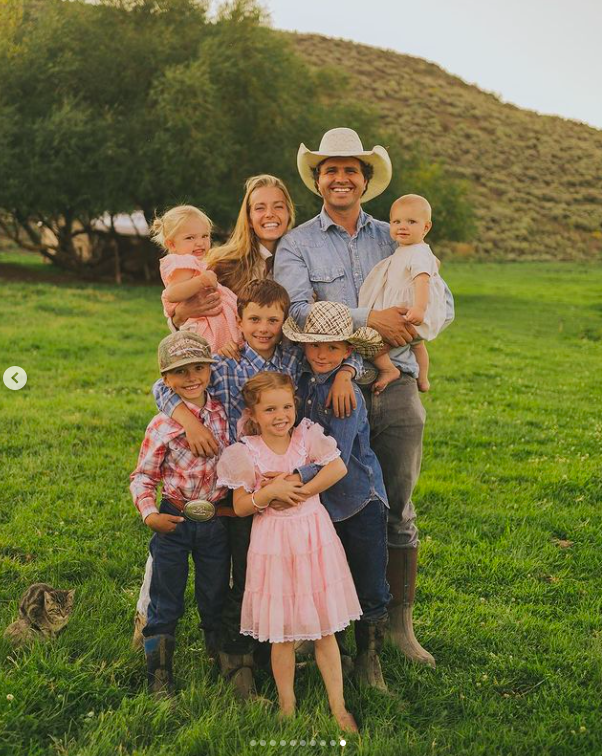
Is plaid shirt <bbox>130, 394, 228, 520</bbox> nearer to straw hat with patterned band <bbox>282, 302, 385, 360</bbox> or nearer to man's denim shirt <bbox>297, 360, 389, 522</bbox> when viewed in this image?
man's denim shirt <bbox>297, 360, 389, 522</bbox>

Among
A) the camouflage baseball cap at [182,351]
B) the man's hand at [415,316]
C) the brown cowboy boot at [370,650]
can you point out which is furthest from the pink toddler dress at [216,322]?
the brown cowboy boot at [370,650]

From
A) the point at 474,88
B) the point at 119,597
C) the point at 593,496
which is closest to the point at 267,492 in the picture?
the point at 119,597

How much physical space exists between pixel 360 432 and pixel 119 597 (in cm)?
212

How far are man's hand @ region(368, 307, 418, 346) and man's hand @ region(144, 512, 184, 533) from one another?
1493 millimetres

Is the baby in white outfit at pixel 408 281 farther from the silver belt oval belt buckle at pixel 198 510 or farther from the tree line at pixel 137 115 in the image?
the tree line at pixel 137 115

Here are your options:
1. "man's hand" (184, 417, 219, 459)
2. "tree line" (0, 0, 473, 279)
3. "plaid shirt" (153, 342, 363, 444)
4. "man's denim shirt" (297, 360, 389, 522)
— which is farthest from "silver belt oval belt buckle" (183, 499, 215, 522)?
"tree line" (0, 0, 473, 279)

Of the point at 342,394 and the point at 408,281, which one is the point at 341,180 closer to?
the point at 408,281

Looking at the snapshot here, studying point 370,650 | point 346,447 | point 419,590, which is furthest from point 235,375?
point 419,590

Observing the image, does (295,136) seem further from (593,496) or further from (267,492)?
(267,492)

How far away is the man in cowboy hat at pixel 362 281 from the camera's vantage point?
430 cm

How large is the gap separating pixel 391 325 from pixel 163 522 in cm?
163

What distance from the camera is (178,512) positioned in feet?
13.3

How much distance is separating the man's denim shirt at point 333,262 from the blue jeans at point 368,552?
3.01 feet

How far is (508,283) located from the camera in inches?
1228
